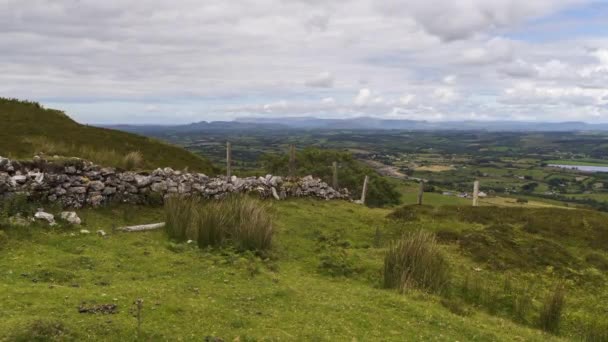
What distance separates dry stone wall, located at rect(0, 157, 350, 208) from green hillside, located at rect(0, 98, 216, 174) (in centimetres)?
448

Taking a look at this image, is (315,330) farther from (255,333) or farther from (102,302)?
→ (102,302)

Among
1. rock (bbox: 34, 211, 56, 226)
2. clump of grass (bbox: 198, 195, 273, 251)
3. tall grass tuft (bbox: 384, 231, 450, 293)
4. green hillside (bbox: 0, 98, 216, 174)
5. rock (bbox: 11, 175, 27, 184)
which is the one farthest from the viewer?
green hillside (bbox: 0, 98, 216, 174)

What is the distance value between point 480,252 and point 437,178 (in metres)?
90.6

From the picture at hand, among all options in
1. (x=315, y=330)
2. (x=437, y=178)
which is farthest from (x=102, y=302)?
(x=437, y=178)

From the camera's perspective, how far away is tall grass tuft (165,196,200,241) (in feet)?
37.6

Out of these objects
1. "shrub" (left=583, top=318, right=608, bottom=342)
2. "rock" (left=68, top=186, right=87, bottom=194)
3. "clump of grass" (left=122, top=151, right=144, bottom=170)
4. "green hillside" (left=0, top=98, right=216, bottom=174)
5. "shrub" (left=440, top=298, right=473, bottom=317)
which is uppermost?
"green hillside" (left=0, top=98, right=216, bottom=174)

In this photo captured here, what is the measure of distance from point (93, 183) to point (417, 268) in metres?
→ 10.1

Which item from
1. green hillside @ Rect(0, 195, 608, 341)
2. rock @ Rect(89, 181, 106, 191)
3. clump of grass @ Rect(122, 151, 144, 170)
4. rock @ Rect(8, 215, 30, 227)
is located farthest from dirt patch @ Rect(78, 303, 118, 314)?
clump of grass @ Rect(122, 151, 144, 170)

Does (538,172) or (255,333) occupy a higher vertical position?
(255,333)

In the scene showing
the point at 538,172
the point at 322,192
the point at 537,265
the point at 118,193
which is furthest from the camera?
the point at 538,172

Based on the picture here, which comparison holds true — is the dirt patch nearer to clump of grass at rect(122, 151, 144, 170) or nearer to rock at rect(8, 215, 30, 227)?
rock at rect(8, 215, 30, 227)

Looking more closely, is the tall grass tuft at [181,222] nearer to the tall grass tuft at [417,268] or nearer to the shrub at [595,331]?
the tall grass tuft at [417,268]

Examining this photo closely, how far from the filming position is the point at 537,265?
1255 cm

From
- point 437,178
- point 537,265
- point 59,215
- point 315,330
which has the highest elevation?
point 59,215
